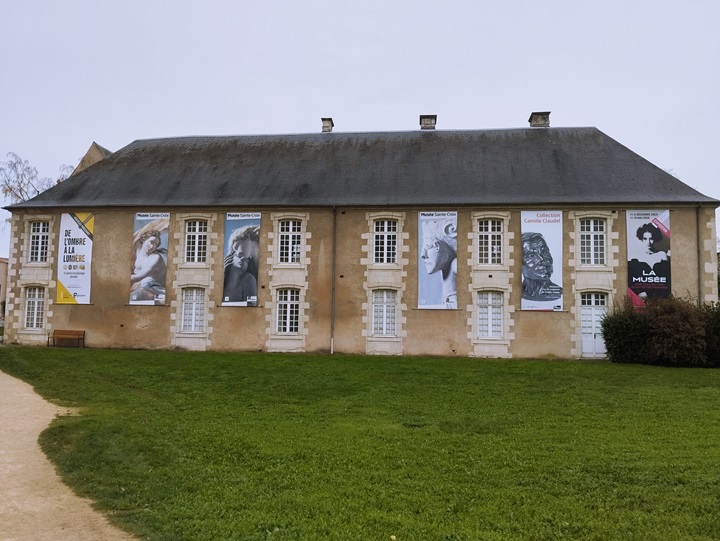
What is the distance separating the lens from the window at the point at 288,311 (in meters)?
18.0

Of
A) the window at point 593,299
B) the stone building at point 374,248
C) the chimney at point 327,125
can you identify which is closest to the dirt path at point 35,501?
the stone building at point 374,248

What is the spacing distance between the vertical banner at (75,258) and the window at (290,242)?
21.4ft

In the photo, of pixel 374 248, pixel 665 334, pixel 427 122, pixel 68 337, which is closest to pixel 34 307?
pixel 68 337

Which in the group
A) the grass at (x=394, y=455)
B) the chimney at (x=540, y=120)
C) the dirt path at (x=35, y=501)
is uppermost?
the chimney at (x=540, y=120)

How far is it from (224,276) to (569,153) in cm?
1206

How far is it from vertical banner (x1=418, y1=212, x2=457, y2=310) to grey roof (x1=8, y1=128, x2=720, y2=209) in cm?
59

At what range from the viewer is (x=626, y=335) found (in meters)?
15.5

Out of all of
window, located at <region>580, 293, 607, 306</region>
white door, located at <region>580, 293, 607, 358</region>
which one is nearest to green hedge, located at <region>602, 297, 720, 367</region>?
white door, located at <region>580, 293, 607, 358</region>

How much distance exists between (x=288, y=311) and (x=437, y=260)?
16.3 ft

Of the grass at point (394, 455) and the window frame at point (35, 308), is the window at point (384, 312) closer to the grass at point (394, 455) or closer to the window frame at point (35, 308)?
the grass at point (394, 455)

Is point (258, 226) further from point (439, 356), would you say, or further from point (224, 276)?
point (439, 356)

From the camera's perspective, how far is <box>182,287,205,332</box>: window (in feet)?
60.4

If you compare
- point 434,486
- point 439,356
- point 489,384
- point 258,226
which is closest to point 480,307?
point 439,356

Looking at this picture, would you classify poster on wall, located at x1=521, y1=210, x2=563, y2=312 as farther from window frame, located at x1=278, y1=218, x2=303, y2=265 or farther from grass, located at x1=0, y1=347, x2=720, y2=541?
window frame, located at x1=278, y1=218, x2=303, y2=265
